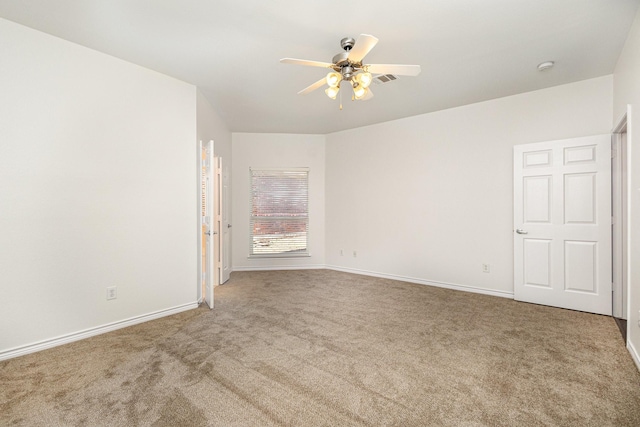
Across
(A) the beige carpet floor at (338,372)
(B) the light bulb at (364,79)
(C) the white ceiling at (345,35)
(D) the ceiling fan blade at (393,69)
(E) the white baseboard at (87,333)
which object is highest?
(C) the white ceiling at (345,35)

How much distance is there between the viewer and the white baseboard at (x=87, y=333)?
242cm

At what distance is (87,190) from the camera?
9.34ft

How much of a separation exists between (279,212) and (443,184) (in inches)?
121

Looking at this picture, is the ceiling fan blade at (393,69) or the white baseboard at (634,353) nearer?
the white baseboard at (634,353)

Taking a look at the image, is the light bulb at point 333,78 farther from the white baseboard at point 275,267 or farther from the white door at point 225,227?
the white baseboard at point 275,267

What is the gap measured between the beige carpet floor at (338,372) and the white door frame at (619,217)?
26 cm

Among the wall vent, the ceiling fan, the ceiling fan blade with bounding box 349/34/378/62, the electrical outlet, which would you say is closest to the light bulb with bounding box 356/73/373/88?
the ceiling fan

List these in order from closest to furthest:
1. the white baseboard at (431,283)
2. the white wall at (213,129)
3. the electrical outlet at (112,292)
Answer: the electrical outlet at (112,292) < the white wall at (213,129) < the white baseboard at (431,283)

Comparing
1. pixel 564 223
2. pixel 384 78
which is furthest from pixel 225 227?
pixel 564 223

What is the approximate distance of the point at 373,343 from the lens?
2.66 m

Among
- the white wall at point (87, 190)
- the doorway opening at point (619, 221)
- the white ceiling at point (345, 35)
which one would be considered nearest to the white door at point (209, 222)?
the white wall at point (87, 190)

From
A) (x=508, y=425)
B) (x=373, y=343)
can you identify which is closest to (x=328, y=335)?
(x=373, y=343)

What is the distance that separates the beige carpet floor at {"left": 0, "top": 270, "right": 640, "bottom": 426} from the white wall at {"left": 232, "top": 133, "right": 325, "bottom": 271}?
8.13ft

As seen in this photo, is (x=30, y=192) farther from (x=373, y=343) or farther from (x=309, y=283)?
(x=309, y=283)
